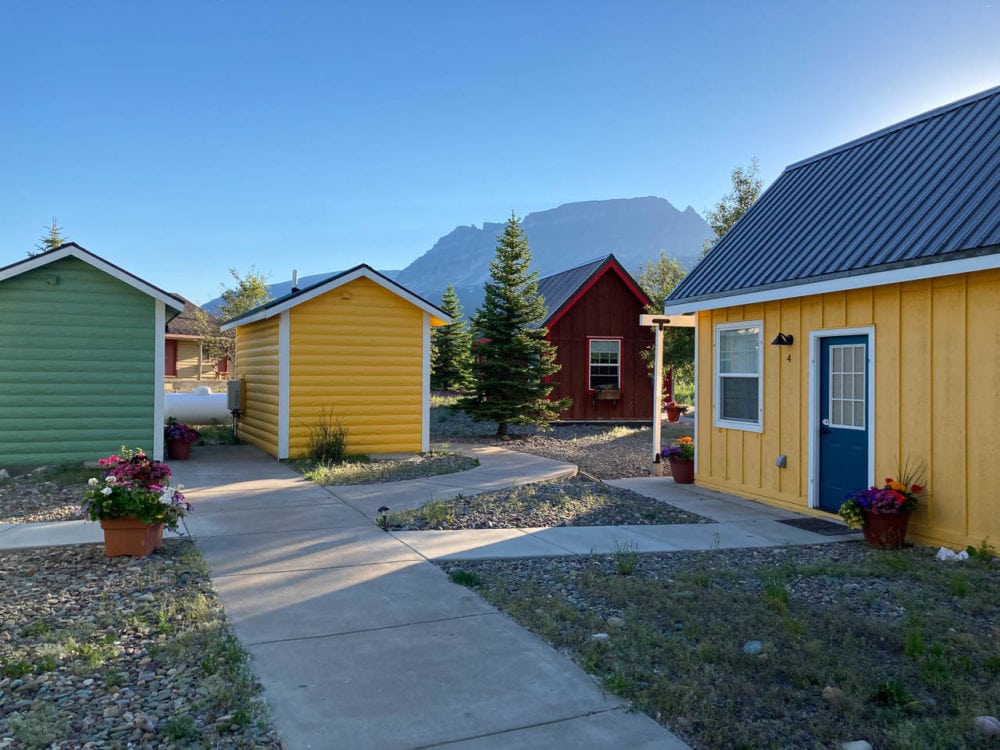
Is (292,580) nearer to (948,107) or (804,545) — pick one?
(804,545)

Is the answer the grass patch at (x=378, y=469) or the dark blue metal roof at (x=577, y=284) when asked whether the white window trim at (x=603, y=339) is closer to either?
the dark blue metal roof at (x=577, y=284)

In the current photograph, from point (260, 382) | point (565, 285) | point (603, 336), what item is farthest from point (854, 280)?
point (565, 285)

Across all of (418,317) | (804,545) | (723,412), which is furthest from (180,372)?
(804,545)

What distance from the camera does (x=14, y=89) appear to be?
13.3m

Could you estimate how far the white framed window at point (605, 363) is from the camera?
2019 cm

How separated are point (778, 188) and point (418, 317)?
6.45 meters

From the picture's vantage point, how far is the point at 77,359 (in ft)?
34.6

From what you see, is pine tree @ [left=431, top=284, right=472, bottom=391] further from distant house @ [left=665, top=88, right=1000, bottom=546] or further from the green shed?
distant house @ [left=665, top=88, right=1000, bottom=546]

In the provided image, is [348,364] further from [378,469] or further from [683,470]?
[683,470]

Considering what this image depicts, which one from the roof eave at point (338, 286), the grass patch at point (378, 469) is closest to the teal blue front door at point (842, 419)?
the grass patch at point (378, 469)

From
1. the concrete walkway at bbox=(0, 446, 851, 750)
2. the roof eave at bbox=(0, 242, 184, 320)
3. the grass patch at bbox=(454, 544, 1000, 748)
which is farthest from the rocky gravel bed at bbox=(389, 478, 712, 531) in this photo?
the roof eave at bbox=(0, 242, 184, 320)

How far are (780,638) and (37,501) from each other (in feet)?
26.7

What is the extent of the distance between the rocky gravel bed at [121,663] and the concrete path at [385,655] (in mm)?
182

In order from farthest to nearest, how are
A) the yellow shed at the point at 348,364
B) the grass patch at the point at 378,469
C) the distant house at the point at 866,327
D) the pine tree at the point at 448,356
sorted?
the pine tree at the point at 448,356 → the yellow shed at the point at 348,364 → the grass patch at the point at 378,469 → the distant house at the point at 866,327
